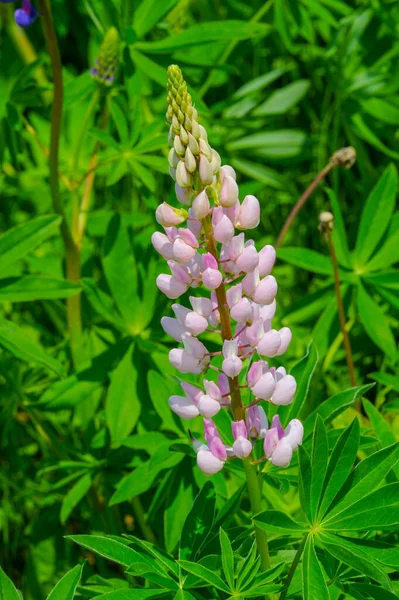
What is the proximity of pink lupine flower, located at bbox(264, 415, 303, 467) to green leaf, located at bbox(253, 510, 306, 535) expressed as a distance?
0.27 feet

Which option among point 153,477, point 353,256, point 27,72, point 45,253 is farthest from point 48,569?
point 27,72

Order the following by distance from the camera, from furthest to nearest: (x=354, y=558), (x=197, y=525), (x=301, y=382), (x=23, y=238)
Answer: (x=23, y=238) → (x=301, y=382) → (x=197, y=525) → (x=354, y=558)

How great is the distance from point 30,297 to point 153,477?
0.54m

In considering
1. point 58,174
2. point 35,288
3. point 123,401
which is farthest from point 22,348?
point 58,174

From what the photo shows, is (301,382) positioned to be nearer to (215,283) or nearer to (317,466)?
(317,466)

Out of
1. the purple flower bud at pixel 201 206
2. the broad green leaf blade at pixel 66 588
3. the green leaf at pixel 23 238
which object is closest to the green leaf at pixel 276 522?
the broad green leaf blade at pixel 66 588

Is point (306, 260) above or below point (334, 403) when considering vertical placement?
above

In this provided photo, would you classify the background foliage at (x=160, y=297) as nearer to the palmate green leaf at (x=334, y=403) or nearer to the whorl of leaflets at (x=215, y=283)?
the palmate green leaf at (x=334, y=403)

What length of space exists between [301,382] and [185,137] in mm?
576

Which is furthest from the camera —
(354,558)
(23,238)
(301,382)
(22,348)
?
(23,238)

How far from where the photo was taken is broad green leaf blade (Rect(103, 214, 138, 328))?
2.03m

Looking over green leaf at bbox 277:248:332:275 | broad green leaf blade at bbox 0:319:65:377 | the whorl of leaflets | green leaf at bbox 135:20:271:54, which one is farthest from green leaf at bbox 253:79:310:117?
the whorl of leaflets

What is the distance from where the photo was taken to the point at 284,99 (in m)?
3.11

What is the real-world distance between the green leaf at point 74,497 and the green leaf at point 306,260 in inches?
32.1
